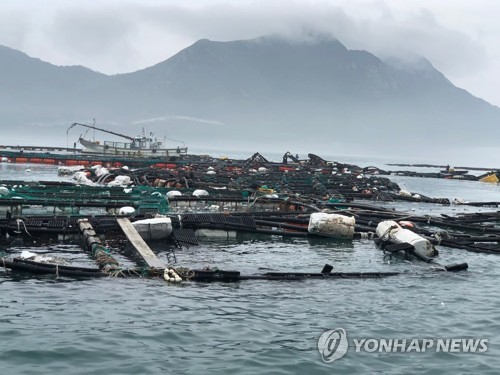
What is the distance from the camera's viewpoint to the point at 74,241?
2680cm

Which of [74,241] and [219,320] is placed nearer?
[219,320]

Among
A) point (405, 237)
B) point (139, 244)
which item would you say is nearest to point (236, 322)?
point (139, 244)

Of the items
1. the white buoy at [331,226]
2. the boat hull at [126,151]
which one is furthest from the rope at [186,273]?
the boat hull at [126,151]

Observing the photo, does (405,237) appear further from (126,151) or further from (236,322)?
(126,151)

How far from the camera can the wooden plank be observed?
Answer: 833 inches

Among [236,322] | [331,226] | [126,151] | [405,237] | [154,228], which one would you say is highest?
[126,151]

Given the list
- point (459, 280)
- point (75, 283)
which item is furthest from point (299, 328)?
point (459, 280)

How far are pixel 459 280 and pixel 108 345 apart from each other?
1425 cm

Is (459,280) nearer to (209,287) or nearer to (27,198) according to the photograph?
(209,287)

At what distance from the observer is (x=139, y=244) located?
2370 centimetres

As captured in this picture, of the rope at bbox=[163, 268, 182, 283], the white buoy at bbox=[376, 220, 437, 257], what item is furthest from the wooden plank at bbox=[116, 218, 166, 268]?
the white buoy at bbox=[376, 220, 437, 257]

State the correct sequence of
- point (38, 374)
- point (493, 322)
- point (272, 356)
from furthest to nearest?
point (493, 322) < point (272, 356) < point (38, 374)

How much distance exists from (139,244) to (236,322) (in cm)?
889

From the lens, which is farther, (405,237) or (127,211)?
(127,211)
